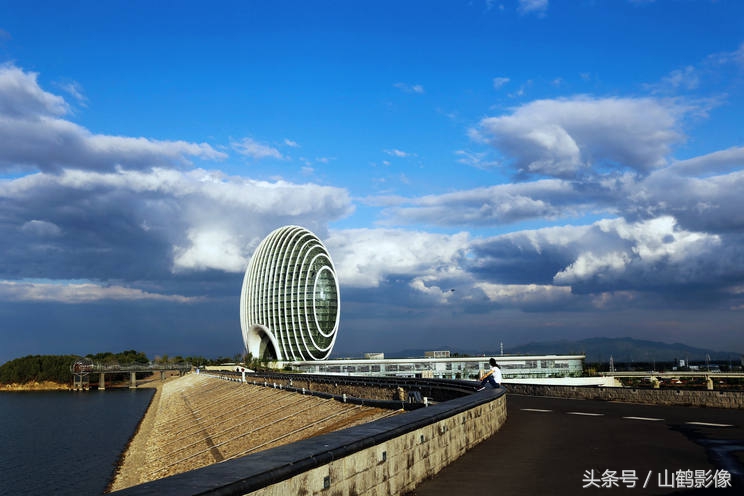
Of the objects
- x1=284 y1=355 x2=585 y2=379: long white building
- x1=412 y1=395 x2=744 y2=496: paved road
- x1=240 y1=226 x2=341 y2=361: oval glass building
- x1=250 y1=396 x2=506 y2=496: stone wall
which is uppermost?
x1=240 y1=226 x2=341 y2=361: oval glass building

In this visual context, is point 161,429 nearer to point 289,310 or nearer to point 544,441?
point 544,441

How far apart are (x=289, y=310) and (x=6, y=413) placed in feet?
145

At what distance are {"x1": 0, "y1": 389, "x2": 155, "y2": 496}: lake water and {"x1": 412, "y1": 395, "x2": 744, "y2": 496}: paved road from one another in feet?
70.3

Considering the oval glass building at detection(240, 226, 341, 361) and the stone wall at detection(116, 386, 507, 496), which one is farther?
the oval glass building at detection(240, 226, 341, 361)

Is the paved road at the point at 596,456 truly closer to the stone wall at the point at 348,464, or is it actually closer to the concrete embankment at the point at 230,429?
the stone wall at the point at 348,464

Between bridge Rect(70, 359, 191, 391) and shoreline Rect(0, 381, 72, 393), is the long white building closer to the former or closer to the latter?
bridge Rect(70, 359, 191, 391)

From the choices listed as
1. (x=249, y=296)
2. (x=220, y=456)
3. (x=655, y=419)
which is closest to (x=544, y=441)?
(x=655, y=419)

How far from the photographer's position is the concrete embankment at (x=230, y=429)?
Result: 83.2ft

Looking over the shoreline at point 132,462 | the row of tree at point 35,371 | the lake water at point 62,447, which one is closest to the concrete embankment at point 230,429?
the shoreline at point 132,462

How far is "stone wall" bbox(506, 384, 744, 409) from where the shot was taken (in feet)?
72.7

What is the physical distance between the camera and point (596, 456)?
11.1m

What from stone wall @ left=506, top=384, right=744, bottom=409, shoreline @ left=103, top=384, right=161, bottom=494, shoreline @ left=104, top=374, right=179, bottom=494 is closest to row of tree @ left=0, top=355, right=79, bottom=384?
shoreline @ left=103, top=384, right=161, bottom=494

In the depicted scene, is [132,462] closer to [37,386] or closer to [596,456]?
[596,456]

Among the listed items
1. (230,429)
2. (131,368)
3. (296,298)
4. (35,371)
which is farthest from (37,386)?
(230,429)
